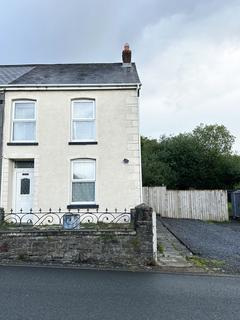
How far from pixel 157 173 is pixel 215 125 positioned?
35.2 meters

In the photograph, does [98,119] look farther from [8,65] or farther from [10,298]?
[10,298]

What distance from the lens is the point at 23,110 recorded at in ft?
53.8

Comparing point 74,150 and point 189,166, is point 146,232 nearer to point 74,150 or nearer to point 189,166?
point 74,150

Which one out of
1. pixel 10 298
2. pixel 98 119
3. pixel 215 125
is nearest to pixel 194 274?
pixel 10 298

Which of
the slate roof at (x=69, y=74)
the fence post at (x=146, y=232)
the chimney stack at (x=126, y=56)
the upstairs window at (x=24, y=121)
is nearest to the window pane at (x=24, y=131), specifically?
the upstairs window at (x=24, y=121)

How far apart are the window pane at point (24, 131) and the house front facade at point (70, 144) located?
45mm

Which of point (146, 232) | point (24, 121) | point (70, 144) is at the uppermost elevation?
point (24, 121)

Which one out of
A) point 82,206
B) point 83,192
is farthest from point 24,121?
point 82,206

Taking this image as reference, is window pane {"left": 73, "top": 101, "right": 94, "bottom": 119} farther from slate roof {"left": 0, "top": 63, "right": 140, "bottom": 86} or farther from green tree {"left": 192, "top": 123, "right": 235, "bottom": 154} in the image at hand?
green tree {"left": 192, "top": 123, "right": 235, "bottom": 154}

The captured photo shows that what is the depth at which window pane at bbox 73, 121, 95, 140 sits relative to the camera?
634 inches

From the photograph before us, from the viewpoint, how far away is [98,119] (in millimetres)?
16109

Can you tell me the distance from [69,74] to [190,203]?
1189 centimetres

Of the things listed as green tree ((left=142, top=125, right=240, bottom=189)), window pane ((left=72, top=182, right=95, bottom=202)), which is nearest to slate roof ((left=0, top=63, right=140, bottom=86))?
window pane ((left=72, top=182, right=95, bottom=202))

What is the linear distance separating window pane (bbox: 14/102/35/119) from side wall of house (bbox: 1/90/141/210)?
12.1 inches
